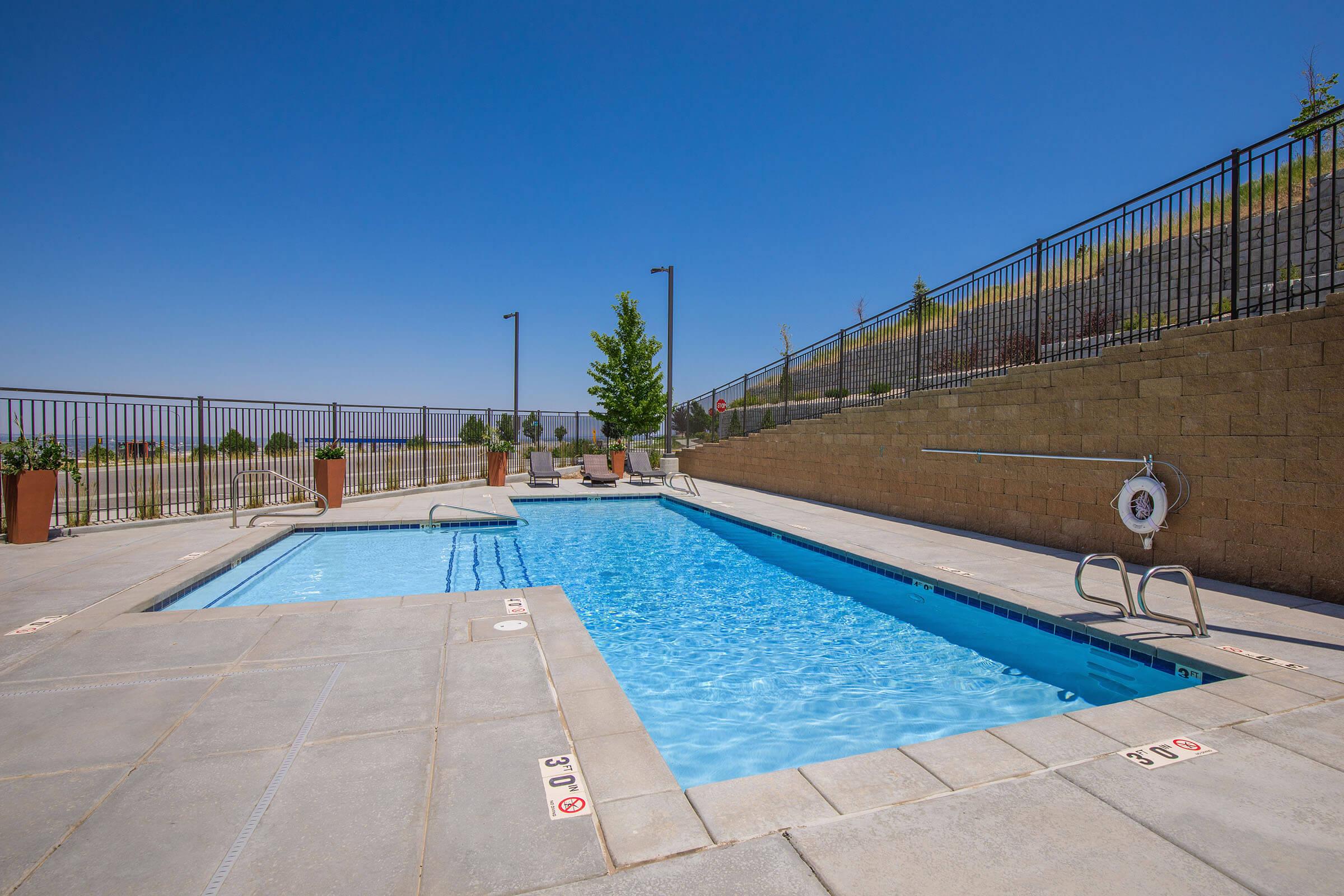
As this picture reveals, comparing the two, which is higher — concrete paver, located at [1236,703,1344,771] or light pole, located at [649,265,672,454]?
light pole, located at [649,265,672,454]

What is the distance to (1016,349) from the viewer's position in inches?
319

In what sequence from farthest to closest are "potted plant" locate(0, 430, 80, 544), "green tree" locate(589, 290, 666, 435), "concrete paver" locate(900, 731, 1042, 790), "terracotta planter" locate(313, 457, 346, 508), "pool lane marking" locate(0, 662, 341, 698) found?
"green tree" locate(589, 290, 666, 435)
"terracotta planter" locate(313, 457, 346, 508)
"potted plant" locate(0, 430, 80, 544)
"pool lane marking" locate(0, 662, 341, 698)
"concrete paver" locate(900, 731, 1042, 790)

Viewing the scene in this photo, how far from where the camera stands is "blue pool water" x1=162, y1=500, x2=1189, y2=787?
355 cm

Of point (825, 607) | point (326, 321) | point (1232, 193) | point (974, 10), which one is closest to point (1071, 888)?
point (825, 607)

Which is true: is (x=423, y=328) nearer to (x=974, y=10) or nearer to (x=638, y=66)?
(x=638, y=66)

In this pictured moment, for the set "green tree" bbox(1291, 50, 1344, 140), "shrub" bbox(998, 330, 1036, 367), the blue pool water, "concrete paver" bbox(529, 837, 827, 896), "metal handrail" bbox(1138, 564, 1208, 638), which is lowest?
the blue pool water

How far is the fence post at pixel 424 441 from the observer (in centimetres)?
1428

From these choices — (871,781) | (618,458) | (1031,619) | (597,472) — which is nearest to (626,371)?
(618,458)

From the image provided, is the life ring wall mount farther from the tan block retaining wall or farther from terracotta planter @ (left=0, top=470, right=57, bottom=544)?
terracotta planter @ (left=0, top=470, right=57, bottom=544)

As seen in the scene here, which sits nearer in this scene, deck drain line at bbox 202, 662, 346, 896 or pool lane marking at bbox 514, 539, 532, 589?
deck drain line at bbox 202, 662, 346, 896

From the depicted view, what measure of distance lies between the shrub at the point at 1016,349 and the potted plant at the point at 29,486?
12.7 meters

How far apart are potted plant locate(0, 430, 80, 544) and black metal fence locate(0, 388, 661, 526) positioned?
190mm

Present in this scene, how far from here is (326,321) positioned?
74.3 feet

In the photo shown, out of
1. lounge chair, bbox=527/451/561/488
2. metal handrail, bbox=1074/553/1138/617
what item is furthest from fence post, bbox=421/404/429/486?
metal handrail, bbox=1074/553/1138/617
